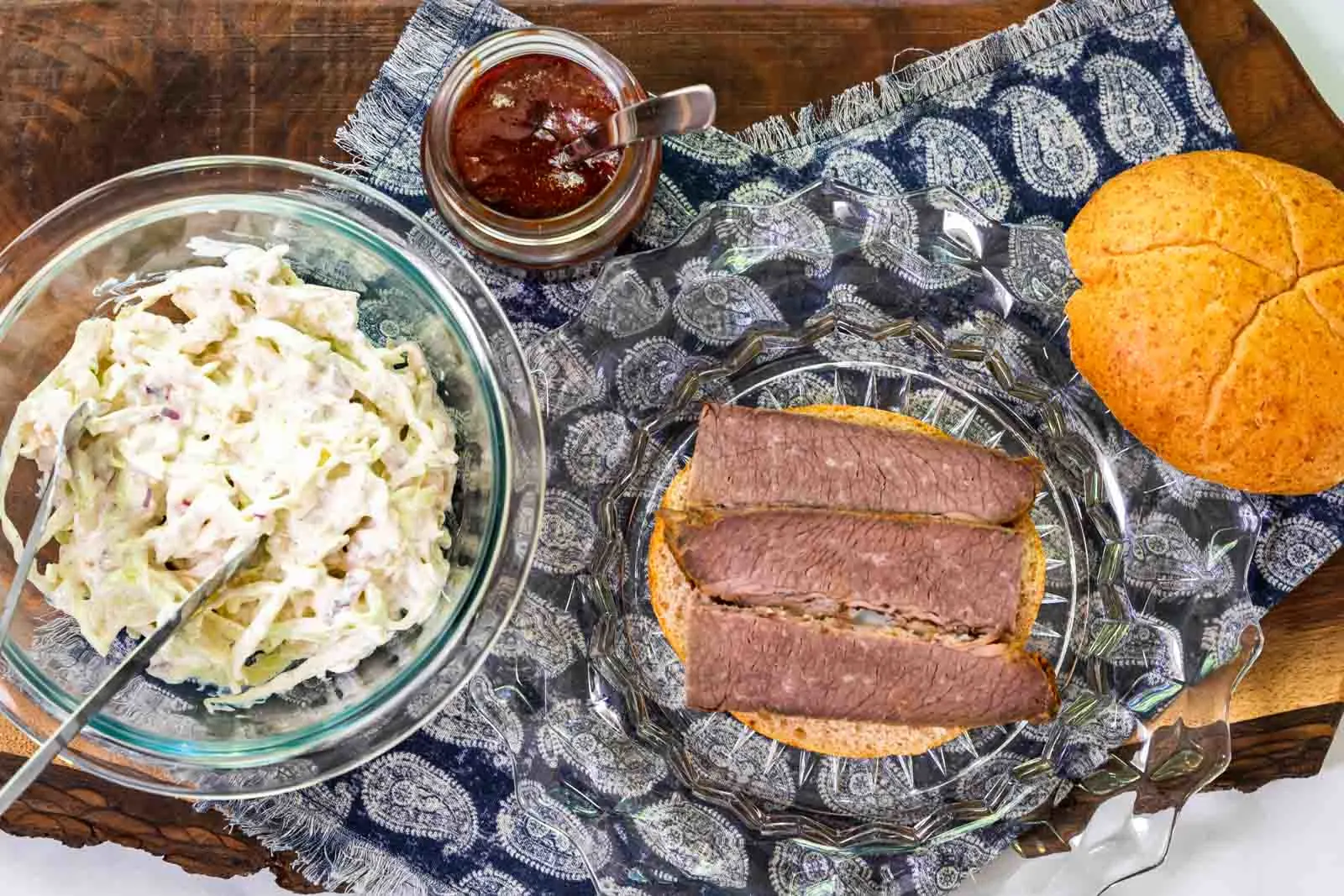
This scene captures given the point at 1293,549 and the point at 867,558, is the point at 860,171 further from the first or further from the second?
the point at 1293,549

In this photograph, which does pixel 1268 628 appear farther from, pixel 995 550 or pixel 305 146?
pixel 305 146

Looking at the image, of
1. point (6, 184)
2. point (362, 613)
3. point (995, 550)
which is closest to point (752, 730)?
point (995, 550)

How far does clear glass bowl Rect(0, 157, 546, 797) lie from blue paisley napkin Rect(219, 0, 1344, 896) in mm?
273

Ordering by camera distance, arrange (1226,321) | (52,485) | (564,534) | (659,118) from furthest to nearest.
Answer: (564,534), (1226,321), (659,118), (52,485)

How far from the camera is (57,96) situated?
9.21 ft

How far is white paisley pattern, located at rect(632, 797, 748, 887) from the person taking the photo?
8.43ft

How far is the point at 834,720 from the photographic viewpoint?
2613mm

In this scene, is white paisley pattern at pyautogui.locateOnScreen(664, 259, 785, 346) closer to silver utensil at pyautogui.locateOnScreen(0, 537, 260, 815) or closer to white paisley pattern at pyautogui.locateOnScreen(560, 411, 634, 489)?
white paisley pattern at pyautogui.locateOnScreen(560, 411, 634, 489)

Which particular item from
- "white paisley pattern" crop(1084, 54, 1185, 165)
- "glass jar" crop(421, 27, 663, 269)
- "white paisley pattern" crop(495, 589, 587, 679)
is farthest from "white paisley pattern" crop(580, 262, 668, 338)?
"white paisley pattern" crop(1084, 54, 1185, 165)

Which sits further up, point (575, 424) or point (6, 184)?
point (6, 184)

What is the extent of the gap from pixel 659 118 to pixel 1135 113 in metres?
1.18

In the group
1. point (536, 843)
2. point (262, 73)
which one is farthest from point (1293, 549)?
point (262, 73)

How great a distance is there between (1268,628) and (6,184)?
309 centimetres

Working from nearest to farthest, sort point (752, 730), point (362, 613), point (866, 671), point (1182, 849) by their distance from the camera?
point (362, 613)
point (866, 671)
point (752, 730)
point (1182, 849)
